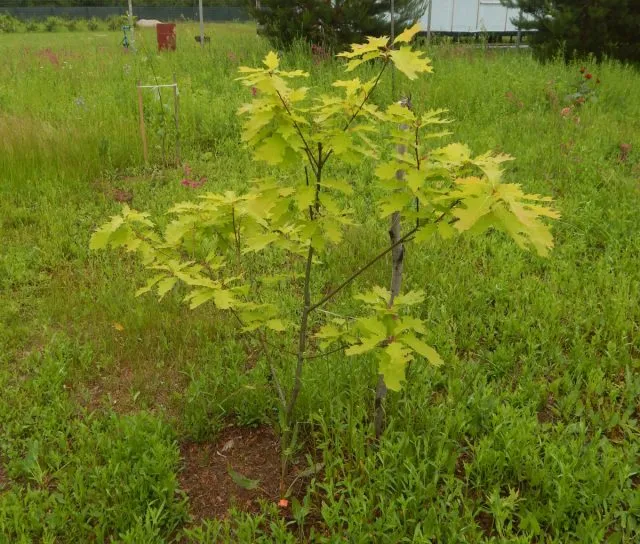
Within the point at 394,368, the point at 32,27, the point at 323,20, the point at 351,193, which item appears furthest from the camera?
the point at 32,27

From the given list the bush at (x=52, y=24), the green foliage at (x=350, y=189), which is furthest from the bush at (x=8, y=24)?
the green foliage at (x=350, y=189)

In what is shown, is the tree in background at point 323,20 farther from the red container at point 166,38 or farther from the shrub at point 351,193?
the shrub at point 351,193

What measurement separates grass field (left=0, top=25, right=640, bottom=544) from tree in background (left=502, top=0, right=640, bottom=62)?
5.23m

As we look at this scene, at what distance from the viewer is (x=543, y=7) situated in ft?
34.0

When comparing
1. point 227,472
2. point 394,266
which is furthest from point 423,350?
point 227,472

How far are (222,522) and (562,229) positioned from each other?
331 centimetres

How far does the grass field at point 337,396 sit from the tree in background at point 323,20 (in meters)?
4.98

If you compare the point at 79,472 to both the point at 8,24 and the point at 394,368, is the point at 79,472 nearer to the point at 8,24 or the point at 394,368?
the point at 394,368

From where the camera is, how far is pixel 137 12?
127 ft

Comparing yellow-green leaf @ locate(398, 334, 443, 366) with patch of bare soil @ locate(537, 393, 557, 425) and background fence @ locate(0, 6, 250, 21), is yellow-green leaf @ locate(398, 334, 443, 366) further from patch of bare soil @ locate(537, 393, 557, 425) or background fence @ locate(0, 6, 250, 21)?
background fence @ locate(0, 6, 250, 21)

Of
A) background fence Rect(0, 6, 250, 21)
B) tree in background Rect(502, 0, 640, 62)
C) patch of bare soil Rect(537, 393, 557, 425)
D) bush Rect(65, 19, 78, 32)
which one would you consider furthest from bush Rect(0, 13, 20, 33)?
patch of bare soil Rect(537, 393, 557, 425)

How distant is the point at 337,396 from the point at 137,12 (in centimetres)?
4168

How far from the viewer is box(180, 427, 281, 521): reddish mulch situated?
7.88ft

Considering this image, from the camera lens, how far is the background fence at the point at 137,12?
1480 inches
